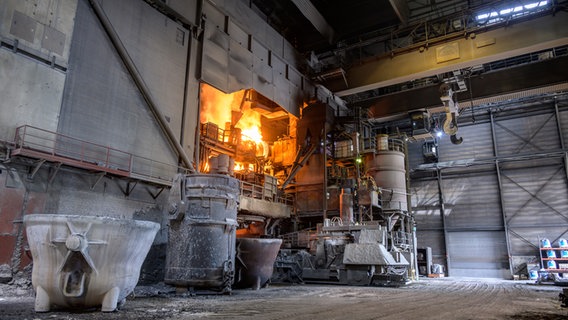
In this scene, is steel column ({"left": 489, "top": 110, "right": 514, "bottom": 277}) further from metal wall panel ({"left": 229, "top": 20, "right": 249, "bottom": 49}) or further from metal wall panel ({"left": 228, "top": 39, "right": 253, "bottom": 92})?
metal wall panel ({"left": 229, "top": 20, "right": 249, "bottom": 49})

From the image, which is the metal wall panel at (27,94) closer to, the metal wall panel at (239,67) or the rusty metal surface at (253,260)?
the rusty metal surface at (253,260)

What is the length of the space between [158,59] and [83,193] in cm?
609

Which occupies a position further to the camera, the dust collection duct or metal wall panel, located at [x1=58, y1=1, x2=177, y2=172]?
metal wall panel, located at [x1=58, y1=1, x2=177, y2=172]

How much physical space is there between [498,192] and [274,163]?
16545 mm

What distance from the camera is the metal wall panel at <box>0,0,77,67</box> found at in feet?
36.8

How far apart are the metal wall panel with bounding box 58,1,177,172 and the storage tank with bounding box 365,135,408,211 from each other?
516 inches

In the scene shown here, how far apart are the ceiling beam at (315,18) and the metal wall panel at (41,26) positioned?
11.7 metres

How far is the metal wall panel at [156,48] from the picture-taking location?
46.8ft

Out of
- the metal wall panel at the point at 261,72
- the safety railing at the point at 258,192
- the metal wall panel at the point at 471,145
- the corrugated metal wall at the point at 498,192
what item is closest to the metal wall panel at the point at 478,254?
the corrugated metal wall at the point at 498,192

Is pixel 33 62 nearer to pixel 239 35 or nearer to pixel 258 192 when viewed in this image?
pixel 239 35

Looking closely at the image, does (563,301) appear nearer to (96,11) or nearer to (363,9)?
(96,11)

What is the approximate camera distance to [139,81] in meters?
14.2

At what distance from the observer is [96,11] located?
13289 mm

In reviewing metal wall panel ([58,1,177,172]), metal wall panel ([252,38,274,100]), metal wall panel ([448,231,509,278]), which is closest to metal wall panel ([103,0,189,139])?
metal wall panel ([58,1,177,172])
